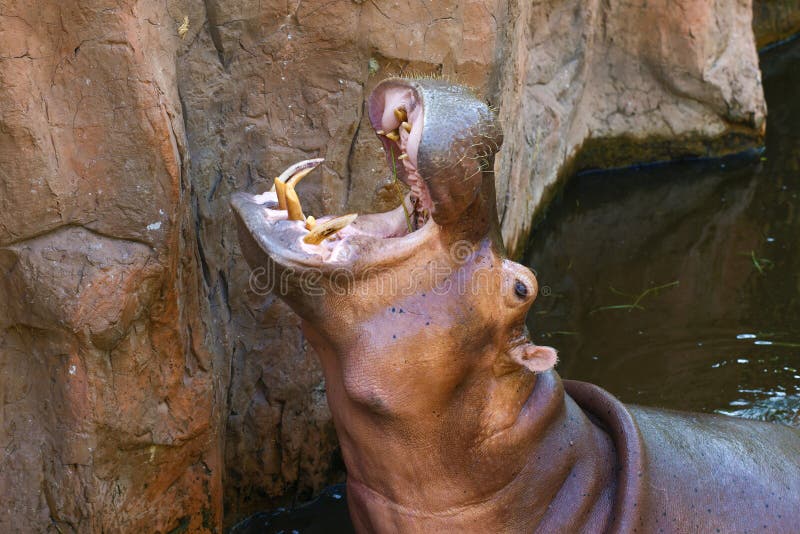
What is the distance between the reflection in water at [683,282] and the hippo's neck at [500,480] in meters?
1.69

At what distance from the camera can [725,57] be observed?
727 centimetres

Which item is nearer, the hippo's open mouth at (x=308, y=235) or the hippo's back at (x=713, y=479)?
the hippo's open mouth at (x=308, y=235)

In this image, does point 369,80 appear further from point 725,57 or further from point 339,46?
point 725,57

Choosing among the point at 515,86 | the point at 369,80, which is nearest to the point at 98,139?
the point at 369,80

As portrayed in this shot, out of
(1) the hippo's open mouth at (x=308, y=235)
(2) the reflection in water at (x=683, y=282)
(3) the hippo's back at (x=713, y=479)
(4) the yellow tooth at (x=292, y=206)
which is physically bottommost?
(2) the reflection in water at (x=683, y=282)

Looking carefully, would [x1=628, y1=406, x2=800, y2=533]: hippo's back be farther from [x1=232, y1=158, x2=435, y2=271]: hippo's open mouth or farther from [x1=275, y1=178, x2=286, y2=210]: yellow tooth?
[x1=275, y1=178, x2=286, y2=210]: yellow tooth

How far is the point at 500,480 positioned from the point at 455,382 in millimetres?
354

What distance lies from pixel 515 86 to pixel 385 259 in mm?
2310

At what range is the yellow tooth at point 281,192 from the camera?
2.76 m

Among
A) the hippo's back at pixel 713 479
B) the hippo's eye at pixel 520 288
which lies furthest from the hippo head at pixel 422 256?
the hippo's back at pixel 713 479

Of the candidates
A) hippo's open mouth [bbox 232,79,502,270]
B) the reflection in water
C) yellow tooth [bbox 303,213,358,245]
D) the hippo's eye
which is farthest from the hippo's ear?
the reflection in water

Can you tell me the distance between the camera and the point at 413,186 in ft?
8.97

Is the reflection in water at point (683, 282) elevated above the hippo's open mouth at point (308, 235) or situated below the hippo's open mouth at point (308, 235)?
below

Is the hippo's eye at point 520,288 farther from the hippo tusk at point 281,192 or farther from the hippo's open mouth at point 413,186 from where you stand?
the hippo tusk at point 281,192
